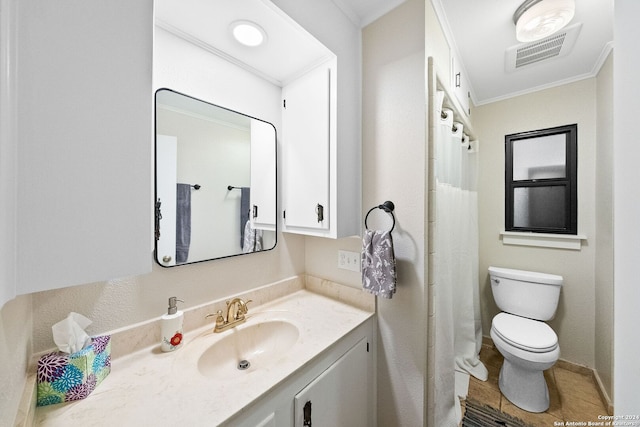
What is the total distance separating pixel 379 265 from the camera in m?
1.10

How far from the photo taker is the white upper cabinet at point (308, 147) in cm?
119

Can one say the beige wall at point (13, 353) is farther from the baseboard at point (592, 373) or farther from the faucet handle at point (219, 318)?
the baseboard at point (592, 373)

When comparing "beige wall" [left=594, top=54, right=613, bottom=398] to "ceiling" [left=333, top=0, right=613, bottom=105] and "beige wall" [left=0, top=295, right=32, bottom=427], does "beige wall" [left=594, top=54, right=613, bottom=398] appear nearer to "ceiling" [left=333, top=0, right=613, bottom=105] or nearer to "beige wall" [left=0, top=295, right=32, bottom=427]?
"ceiling" [left=333, top=0, right=613, bottom=105]

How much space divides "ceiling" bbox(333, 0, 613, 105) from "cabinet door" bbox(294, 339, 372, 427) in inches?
69.2

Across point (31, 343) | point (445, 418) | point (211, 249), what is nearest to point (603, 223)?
point (445, 418)

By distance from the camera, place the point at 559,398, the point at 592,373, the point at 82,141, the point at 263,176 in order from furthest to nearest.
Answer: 1. the point at 592,373
2. the point at 559,398
3. the point at 263,176
4. the point at 82,141

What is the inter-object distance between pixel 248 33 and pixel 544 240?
8.69 ft

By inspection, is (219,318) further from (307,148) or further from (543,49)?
(543,49)

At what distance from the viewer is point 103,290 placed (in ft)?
2.75

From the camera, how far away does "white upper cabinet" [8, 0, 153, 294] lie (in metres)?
0.40

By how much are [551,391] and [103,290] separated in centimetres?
284

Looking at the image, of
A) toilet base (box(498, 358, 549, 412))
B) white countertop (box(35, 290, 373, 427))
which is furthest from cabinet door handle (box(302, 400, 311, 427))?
toilet base (box(498, 358, 549, 412))

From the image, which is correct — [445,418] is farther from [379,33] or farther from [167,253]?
[379,33]

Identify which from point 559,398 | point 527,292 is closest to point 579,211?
point 527,292
